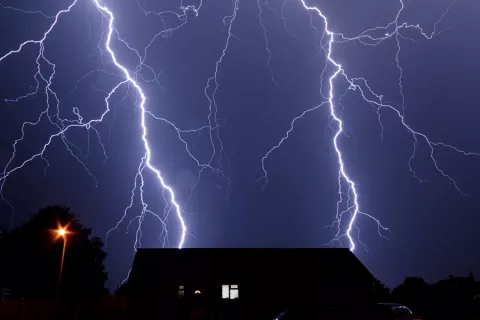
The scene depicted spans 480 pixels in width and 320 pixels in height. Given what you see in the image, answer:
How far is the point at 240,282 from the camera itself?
19094mm

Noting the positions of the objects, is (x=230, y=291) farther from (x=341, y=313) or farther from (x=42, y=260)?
(x=42, y=260)

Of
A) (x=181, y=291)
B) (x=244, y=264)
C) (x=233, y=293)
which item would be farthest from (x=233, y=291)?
(x=181, y=291)

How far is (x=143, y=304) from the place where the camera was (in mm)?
18203

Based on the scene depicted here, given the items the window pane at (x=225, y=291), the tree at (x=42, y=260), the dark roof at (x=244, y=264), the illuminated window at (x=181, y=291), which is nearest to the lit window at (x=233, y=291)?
the window pane at (x=225, y=291)

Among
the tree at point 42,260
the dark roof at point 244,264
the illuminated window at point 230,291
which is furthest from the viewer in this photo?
the tree at point 42,260

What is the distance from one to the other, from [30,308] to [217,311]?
27.8 feet

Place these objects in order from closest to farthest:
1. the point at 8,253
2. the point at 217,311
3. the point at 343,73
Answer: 1. the point at 217,311
2. the point at 343,73
3. the point at 8,253

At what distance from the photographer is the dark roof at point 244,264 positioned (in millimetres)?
19281

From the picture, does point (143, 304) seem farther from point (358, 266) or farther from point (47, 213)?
point (47, 213)

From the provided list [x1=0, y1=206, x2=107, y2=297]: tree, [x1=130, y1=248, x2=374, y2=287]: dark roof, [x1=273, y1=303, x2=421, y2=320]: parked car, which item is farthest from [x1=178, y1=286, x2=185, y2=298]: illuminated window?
[x1=273, y1=303, x2=421, y2=320]: parked car

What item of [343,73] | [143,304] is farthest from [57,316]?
[343,73]

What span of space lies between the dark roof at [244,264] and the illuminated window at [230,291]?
526 millimetres

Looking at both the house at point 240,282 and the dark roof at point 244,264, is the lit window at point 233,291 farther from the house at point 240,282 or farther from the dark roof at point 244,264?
the dark roof at point 244,264

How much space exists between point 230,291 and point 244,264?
1553mm
